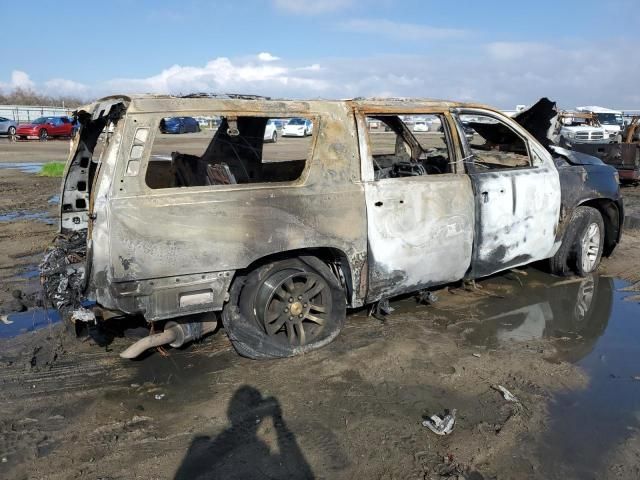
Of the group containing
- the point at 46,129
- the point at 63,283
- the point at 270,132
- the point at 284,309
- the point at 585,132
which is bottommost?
the point at 284,309

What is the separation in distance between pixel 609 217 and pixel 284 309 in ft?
14.3

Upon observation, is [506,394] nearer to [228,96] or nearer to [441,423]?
[441,423]

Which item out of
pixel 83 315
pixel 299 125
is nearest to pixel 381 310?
pixel 299 125

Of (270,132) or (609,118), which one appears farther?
(609,118)

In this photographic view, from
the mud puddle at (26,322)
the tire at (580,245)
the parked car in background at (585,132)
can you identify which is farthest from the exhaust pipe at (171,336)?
the parked car in background at (585,132)

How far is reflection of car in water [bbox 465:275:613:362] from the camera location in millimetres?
4484

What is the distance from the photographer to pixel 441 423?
319 cm

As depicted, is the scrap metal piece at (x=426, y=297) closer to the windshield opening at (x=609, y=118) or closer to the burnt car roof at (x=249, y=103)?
the burnt car roof at (x=249, y=103)

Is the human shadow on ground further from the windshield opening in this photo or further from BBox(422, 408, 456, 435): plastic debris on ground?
the windshield opening

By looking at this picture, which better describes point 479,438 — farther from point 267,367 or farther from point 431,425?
point 267,367

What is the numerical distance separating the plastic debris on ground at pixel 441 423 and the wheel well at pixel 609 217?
3.74 meters

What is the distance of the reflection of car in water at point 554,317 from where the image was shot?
4484mm

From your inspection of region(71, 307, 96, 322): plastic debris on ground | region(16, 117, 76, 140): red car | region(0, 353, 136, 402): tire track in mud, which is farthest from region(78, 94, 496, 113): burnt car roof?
region(16, 117, 76, 140): red car

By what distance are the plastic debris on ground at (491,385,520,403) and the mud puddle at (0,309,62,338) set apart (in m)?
3.73
